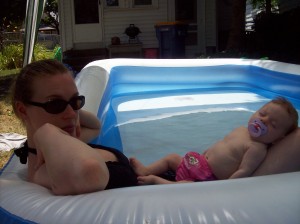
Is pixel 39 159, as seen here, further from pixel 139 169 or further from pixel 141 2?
pixel 141 2

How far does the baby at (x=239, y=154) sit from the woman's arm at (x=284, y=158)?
47 mm

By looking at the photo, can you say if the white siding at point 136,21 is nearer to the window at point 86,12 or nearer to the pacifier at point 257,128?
the window at point 86,12

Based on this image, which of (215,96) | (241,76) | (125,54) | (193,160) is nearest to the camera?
(193,160)

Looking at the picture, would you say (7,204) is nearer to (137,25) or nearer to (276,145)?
(276,145)

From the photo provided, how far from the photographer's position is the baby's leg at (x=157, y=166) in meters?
2.71

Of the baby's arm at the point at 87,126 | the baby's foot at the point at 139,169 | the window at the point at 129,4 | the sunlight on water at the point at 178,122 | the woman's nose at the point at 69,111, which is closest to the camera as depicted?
the woman's nose at the point at 69,111

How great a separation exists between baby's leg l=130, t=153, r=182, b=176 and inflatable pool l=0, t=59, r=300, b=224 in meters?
0.70

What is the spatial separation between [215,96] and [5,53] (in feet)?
31.3

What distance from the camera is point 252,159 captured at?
2414 millimetres

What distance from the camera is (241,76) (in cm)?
719

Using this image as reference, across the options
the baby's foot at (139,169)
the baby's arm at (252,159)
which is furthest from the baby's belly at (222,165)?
the baby's foot at (139,169)

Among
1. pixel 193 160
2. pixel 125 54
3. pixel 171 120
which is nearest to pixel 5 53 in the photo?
pixel 125 54

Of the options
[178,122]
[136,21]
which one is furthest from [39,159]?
[136,21]

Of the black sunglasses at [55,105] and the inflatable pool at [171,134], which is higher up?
the black sunglasses at [55,105]
